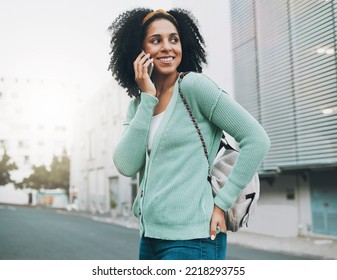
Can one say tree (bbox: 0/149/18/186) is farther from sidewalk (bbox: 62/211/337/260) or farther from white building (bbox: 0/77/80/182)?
sidewalk (bbox: 62/211/337/260)

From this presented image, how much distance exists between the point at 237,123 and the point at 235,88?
196 inches

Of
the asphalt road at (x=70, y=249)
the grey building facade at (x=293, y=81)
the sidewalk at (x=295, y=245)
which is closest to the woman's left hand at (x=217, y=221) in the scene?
the grey building facade at (x=293, y=81)

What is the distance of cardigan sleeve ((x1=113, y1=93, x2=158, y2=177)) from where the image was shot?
1.17 metres

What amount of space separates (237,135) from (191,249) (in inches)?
12.7

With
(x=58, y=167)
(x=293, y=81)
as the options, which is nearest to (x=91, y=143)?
(x=58, y=167)

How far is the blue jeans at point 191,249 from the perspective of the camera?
1.08 metres

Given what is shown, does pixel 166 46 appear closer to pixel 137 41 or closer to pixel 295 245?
pixel 137 41

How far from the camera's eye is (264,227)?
9.10 meters

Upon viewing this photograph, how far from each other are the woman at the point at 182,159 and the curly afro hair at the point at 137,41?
0.14 m

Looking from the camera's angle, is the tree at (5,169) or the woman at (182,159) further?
the tree at (5,169)

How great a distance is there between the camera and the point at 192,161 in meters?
1.10

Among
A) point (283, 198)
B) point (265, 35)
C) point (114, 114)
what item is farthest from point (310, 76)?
point (114, 114)

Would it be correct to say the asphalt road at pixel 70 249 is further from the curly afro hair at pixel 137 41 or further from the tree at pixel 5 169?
the curly afro hair at pixel 137 41
